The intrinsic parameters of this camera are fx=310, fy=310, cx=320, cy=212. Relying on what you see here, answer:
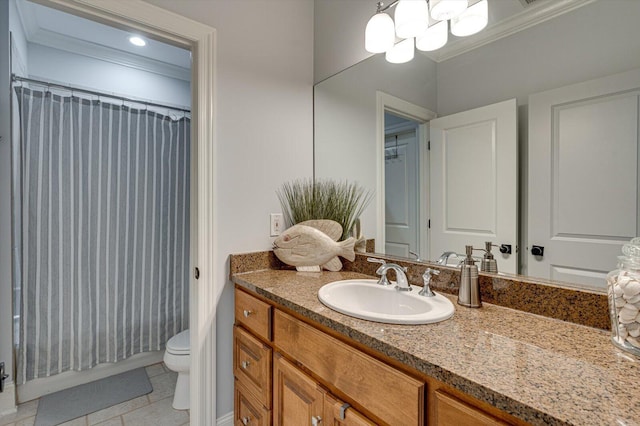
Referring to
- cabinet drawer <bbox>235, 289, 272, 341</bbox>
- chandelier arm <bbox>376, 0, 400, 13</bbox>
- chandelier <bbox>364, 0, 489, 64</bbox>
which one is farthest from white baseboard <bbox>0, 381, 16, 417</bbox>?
chandelier arm <bbox>376, 0, 400, 13</bbox>

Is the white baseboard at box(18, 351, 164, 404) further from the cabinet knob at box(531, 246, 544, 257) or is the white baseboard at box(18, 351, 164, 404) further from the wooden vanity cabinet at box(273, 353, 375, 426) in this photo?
the cabinet knob at box(531, 246, 544, 257)

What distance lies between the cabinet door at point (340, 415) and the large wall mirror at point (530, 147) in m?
0.70

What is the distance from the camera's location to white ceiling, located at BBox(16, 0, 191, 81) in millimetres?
1996

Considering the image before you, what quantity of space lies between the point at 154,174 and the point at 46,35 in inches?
46.0

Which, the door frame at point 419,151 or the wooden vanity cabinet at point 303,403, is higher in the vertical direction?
the door frame at point 419,151

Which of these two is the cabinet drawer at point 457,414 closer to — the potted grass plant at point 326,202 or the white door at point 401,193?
the white door at point 401,193

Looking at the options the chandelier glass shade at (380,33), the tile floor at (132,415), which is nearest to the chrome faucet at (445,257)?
the chandelier glass shade at (380,33)

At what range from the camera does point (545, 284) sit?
3.11 ft

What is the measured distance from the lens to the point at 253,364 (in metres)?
1.31

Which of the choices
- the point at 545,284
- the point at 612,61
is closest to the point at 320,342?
the point at 545,284

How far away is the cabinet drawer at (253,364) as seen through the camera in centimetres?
121

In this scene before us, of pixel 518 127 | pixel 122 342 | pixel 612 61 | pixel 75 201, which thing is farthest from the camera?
pixel 122 342

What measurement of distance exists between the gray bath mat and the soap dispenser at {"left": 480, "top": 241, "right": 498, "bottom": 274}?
219 centimetres

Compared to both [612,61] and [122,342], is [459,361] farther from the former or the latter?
[122,342]
